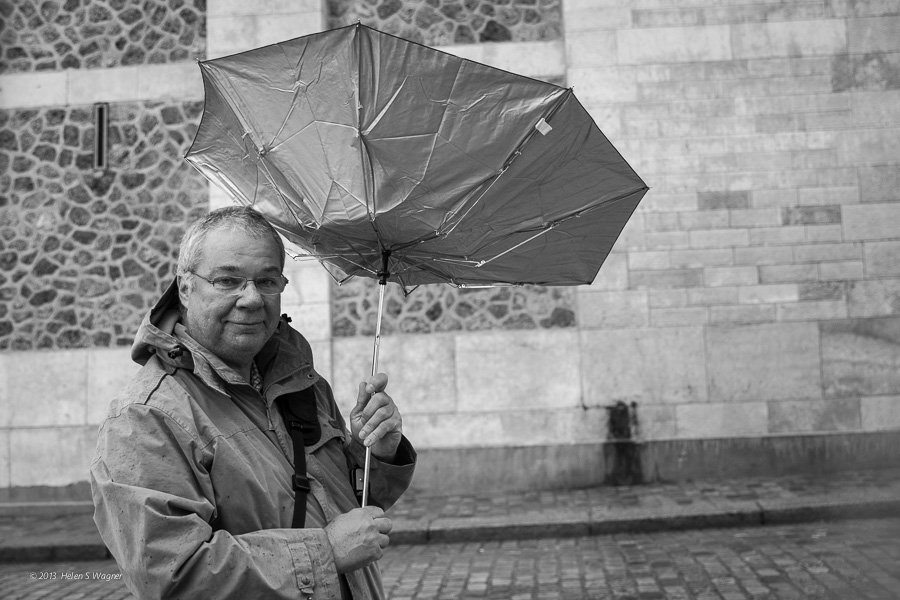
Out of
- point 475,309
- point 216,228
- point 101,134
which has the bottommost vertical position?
point 216,228

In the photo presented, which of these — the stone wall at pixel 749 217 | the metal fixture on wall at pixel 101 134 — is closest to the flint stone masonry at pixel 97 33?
the metal fixture on wall at pixel 101 134

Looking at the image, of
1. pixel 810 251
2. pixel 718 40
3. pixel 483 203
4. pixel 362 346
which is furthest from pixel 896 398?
pixel 483 203

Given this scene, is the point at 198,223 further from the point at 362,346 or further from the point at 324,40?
the point at 362,346

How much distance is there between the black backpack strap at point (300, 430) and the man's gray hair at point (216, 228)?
0.37 meters

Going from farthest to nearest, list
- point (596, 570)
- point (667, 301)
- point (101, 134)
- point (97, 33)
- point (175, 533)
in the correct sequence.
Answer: point (97, 33) < point (101, 134) < point (667, 301) < point (596, 570) < point (175, 533)

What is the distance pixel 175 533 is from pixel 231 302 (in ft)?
1.80

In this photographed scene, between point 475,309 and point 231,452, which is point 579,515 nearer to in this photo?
point 475,309

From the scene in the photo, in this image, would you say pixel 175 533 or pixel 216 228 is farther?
pixel 216 228

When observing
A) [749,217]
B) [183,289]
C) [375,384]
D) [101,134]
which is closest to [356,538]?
[375,384]

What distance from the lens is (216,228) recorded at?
2225mm

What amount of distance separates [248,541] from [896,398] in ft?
28.1

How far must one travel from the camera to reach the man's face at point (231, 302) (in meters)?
2.18

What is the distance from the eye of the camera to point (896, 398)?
9180mm

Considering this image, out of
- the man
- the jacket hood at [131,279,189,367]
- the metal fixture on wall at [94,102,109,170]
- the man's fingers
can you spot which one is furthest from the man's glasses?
the metal fixture on wall at [94,102,109,170]
